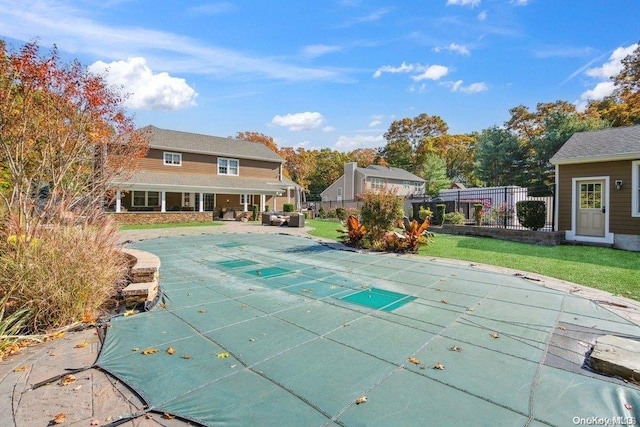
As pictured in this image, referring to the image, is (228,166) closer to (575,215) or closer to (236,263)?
(236,263)

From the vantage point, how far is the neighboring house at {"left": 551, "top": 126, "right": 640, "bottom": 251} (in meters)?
10.1

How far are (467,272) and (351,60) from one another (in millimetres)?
10784

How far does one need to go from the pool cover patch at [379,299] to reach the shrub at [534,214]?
970 cm

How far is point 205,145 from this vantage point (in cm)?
2370

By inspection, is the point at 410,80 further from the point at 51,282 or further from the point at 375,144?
the point at 375,144

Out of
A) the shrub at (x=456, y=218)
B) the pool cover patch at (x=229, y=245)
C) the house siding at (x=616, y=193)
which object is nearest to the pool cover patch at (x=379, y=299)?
the pool cover patch at (x=229, y=245)

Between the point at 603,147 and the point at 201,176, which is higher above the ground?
the point at 201,176

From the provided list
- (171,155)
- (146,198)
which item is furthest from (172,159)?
(146,198)

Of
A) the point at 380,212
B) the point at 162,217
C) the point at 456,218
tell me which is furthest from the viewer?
the point at 162,217

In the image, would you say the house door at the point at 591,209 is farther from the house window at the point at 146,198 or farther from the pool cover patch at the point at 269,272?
the house window at the point at 146,198

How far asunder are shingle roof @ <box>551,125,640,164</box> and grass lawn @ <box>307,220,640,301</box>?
3.05m

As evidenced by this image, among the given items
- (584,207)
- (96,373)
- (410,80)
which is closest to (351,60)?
(410,80)

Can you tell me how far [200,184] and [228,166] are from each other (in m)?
3.78

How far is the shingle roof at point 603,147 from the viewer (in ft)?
33.7
